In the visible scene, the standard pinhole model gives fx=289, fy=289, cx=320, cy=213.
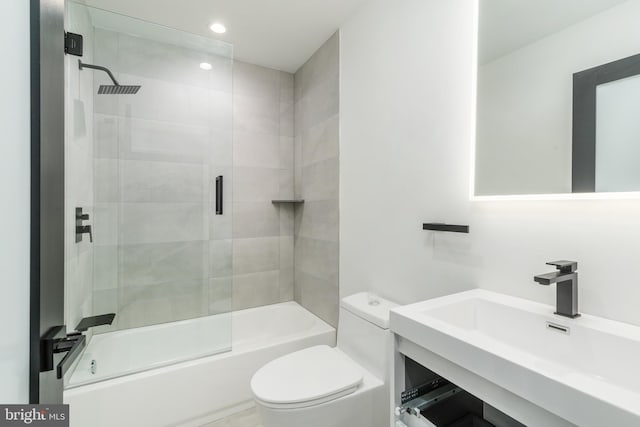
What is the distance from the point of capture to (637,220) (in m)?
0.87

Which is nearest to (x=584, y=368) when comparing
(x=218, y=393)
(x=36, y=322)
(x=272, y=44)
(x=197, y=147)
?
(x=36, y=322)

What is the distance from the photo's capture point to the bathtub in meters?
1.55

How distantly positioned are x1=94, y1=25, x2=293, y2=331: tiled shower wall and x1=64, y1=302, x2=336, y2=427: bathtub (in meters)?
0.17

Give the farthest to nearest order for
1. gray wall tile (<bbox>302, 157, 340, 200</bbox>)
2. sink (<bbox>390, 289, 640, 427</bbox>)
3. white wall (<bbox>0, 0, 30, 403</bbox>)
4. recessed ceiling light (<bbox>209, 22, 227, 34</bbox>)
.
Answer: gray wall tile (<bbox>302, 157, 340, 200</bbox>), recessed ceiling light (<bbox>209, 22, 227, 34</bbox>), sink (<bbox>390, 289, 640, 427</bbox>), white wall (<bbox>0, 0, 30, 403</bbox>)

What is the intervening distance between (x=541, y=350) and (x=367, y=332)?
0.79 m

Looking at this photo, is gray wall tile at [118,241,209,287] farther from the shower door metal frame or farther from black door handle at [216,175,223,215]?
the shower door metal frame

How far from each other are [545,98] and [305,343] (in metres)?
1.97

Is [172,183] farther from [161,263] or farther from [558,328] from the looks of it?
[558,328]

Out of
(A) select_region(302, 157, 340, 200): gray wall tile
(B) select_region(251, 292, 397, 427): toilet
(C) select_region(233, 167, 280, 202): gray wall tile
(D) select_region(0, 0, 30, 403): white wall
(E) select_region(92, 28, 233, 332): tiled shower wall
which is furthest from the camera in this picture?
(C) select_region(233, 167, 280, 202): gray wall tile

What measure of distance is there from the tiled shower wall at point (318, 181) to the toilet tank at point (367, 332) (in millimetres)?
523

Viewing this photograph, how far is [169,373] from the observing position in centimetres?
169

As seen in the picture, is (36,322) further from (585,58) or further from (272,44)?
(272,44)

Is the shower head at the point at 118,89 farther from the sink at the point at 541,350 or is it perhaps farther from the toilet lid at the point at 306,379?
the sink at the point at 541,350

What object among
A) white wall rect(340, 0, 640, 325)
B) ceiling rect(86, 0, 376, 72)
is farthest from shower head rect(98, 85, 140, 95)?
white wall rect(340, 0, 640, 325)
